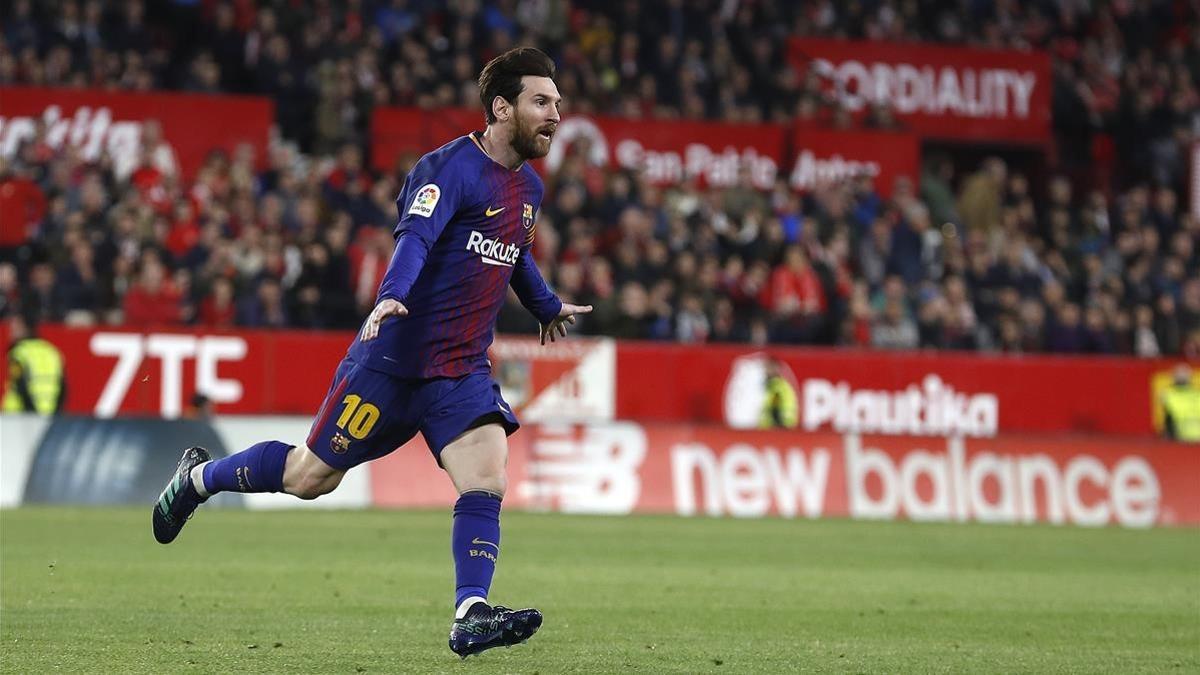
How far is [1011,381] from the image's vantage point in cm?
2512

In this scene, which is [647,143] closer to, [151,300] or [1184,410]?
[1184,410]

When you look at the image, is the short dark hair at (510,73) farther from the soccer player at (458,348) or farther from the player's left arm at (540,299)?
the player's left arm at (540,299)

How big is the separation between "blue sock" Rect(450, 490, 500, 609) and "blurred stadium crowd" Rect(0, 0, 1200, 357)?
14099 millimetres

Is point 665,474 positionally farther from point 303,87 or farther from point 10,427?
point 303,87

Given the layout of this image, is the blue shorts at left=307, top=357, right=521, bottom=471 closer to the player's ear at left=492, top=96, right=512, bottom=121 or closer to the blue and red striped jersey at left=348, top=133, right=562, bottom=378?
the blue and red striped jersey at left=348, top=133, right=562, bottom=378

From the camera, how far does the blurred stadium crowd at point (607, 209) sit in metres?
21.8

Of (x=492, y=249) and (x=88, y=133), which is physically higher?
(x=88, y=133)

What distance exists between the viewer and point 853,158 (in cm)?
2884

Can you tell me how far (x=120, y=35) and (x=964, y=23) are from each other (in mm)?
13968

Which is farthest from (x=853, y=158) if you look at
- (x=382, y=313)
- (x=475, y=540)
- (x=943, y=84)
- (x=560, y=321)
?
(x=382, y=313)

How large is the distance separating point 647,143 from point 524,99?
19.9m

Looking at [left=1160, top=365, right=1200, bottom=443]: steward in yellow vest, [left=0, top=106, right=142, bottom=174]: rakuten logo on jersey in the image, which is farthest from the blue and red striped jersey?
[left=1160, top=365, right=1200, bottom=443]: steward in yellow vest

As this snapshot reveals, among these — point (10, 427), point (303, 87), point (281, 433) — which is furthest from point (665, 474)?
point (303, 87)

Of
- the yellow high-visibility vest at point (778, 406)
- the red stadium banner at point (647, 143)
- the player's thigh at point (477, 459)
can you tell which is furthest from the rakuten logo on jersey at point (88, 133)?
the player's thigh at point (477, 459)
